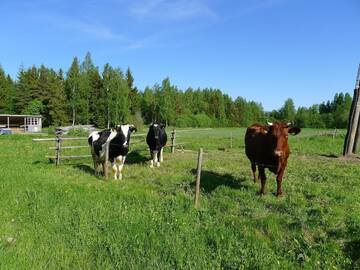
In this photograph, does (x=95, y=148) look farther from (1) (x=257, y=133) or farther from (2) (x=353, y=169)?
(2) (x=353, y=169)

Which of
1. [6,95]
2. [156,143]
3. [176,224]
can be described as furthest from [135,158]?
[6,95]

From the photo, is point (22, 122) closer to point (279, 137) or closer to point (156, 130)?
point (156, 130)

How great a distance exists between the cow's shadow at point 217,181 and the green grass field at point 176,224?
0.03 meters

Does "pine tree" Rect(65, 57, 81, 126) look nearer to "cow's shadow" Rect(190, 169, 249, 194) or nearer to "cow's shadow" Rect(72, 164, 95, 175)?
"cow's shadow" Rect(72, 164, 95, 175)

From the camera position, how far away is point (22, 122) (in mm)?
65125

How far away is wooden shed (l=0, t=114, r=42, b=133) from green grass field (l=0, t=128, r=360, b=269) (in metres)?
50.9

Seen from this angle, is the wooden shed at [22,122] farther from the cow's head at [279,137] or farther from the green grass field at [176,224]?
the cow's head at [279,137]

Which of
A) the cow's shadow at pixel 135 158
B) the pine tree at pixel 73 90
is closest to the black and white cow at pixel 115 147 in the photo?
the cow's shadow at pixel 135 158

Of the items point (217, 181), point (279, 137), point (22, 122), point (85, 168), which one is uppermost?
point (279, 137)

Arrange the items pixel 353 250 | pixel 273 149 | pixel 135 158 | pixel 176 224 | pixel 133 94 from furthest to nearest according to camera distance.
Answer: pixel 133 94 < pixel 135 158 < pixel 273 149 < pixel 176 224 < pixel 353 250

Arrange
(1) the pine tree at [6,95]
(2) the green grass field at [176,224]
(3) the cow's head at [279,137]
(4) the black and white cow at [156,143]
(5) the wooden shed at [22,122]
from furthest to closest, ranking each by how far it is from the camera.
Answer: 1. (1) the pine tree at [6,95]
2. (5) the wooden shed at [22,122]
3. (4) the black and white cow at [156,143]
4. (3) the cow's head at [279,137]
5. (2) the green grass field at [176,224]

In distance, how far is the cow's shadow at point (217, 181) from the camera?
34.4 feet

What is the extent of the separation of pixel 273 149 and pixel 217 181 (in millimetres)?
2286

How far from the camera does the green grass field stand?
557 centimetres
